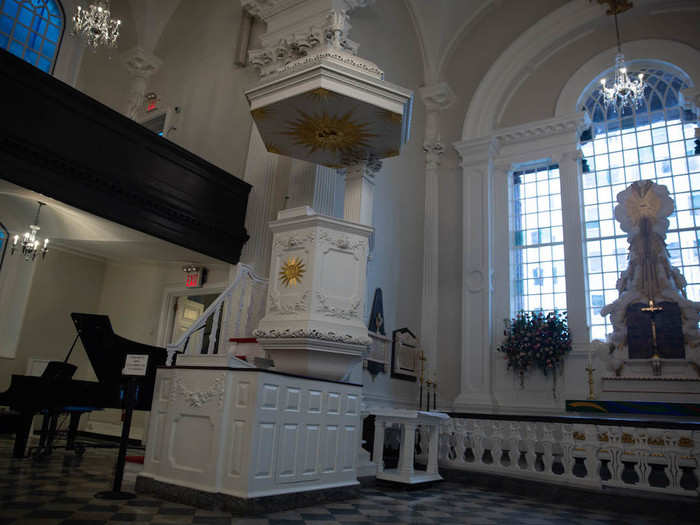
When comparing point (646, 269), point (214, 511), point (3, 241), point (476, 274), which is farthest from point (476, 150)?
point (3, 241)

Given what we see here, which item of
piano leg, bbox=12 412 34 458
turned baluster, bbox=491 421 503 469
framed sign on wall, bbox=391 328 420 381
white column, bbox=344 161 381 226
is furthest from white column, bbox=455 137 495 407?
piano leg, bbox=12 412 34 458

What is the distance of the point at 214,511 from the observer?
3.76 m

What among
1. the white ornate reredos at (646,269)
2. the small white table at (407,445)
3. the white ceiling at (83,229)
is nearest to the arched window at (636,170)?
the white ornate reredos at (646,269)

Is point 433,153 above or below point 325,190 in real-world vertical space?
above

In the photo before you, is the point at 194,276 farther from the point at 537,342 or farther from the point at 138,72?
the point at 537,342

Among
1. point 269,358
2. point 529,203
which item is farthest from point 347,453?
point 529,203

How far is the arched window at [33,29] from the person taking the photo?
9391 mm

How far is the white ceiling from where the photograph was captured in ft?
21.5

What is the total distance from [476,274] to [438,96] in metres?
3.75

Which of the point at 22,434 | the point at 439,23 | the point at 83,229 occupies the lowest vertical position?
the point at 22,434

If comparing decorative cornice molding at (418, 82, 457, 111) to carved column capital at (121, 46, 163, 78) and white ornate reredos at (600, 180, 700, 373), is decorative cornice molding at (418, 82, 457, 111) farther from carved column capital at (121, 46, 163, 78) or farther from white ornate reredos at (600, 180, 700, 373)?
carved column capital at (121, 46, 163, 78)

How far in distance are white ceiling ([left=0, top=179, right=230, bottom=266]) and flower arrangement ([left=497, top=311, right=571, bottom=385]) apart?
16.0ft

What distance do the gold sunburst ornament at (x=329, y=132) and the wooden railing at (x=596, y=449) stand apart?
372 cm

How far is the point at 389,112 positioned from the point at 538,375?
5203mm
